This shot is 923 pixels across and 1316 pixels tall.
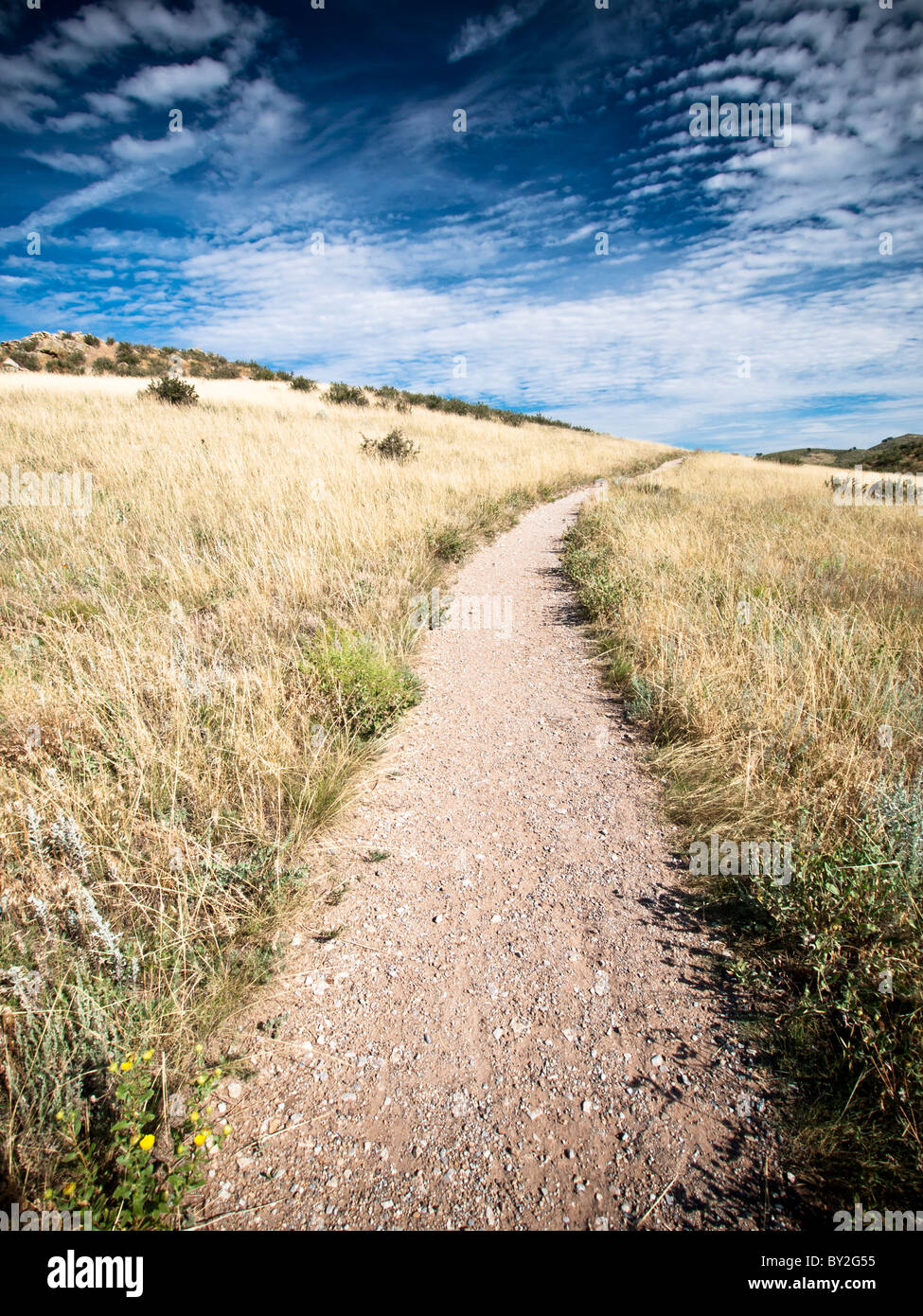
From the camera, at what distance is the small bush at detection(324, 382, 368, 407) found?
27734 mm

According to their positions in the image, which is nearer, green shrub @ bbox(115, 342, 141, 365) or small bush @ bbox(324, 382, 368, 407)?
small bush @ bbox(324, 382, 368, 407)

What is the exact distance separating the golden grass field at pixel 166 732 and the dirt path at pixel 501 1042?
1.19 ft

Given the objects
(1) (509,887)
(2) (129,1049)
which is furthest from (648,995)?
(2) (129,1049)

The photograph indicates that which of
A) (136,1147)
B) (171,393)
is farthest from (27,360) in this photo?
(136,1147)

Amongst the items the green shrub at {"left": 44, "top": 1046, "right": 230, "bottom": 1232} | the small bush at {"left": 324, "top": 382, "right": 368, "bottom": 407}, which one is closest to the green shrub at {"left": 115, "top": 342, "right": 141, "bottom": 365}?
the small bush at {"left": 324, "top": 382, "right": 368, "bottom": 407}

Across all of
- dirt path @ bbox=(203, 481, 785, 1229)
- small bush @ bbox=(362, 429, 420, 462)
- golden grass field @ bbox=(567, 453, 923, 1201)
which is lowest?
dirt path @ bbox=(203, 481, 785, 1229)

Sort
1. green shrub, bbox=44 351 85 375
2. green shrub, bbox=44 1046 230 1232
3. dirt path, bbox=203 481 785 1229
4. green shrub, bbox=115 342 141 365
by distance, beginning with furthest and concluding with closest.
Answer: green shrub, bbox=115 342 141 365 → green shrub, bbox=44 351 85 375 → dirt path, bbox=203 481 785 1229 → green shrub, bbox=44 1046 230 1232

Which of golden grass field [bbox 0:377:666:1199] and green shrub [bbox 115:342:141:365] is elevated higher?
green shrub [bbox 115:342:141:365]

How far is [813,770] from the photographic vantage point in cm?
311

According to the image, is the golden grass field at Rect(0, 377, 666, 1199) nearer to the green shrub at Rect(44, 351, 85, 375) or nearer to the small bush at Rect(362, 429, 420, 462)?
the small bush at Rect(362, 429, 420, 462)

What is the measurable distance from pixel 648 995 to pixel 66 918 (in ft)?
8.13

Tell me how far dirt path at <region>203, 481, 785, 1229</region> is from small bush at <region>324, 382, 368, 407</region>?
29.0 m

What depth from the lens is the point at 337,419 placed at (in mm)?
20969

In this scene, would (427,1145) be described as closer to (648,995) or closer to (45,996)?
(648,995)
